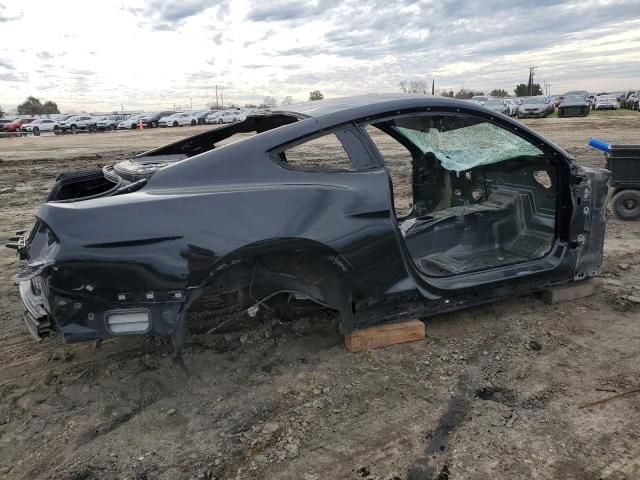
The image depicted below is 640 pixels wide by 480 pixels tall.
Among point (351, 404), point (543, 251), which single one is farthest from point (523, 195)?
point (351, 404)

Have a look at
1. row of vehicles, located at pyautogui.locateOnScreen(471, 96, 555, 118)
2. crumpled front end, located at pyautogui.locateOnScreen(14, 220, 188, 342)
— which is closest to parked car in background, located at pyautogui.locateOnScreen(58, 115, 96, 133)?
row of vehicles, located at pyautogui.locateOnScreen(471, 96, 555, 118)

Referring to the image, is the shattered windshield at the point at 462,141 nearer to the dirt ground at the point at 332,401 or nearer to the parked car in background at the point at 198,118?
the dirt ground at the point at 332,401

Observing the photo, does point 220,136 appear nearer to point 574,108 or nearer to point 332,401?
point 332,401

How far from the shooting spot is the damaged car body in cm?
246

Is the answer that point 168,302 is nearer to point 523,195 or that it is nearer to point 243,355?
point 243,355

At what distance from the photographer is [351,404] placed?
107 inches

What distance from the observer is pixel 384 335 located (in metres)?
3.21

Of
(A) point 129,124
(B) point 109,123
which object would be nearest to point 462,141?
(A) point 129,124

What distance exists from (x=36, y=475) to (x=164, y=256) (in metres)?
1.11

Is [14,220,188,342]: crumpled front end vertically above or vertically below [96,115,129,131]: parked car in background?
below

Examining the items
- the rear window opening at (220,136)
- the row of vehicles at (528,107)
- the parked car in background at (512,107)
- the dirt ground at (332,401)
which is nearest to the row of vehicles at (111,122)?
the row of vehicles at (528,107)

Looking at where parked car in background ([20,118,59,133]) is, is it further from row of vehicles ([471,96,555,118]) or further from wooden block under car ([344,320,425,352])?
wooden block under car ([344,320,425,352])

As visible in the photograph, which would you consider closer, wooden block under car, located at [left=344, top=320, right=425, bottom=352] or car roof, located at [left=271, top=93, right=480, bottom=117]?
car roof, located at [left=271, top=93, right=480, bottom=117]

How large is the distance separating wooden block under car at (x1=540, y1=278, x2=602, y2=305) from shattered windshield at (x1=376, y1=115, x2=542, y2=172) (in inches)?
41.0
